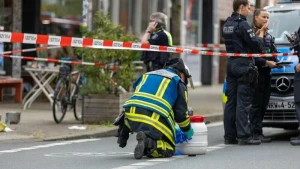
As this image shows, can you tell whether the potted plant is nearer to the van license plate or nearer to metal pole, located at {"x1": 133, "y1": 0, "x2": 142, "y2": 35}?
the van license plate

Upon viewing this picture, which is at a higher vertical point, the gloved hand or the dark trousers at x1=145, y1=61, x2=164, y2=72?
the dark trousers at x1=145, y1=61, x2=164, y2=72

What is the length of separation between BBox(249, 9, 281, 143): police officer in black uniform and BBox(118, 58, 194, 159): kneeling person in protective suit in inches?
109

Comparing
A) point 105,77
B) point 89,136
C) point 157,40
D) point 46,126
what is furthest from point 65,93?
point 89,136

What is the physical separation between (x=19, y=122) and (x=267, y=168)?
6.90 m

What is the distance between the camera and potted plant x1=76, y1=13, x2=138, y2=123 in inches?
663

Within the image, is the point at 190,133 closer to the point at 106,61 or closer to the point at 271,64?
the point at 271,64

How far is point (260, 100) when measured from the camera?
1462 centimetres

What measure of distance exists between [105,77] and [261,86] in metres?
3.36

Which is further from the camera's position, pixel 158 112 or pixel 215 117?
pixel 215 117

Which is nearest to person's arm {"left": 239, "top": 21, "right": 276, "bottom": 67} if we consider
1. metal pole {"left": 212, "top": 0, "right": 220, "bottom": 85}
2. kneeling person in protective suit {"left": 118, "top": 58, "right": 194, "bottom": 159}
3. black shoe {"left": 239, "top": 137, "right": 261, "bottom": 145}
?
black shoe {"left": 239, "top": 137, "right": 261, "bottom": 145}

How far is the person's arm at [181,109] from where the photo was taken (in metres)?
11.9

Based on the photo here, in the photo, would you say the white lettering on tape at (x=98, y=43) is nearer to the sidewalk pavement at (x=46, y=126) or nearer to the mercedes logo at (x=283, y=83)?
the sidewalk pavement at (x=46, y=126)

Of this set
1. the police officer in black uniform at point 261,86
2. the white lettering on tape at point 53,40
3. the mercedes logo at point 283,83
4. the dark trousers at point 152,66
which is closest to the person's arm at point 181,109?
the white lettering on tape at point 53,40

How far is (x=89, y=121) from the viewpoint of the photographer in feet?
55.6
